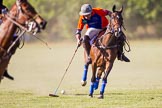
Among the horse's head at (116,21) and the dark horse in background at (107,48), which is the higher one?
the horse's head at (116,21)

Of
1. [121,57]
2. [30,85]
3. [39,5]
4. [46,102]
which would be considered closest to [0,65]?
[46,102]

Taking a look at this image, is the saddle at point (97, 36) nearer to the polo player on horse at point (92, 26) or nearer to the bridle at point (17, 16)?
the polo player on horse at point (92, 26)

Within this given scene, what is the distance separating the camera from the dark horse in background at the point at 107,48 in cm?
1773

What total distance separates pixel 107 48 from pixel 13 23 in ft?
16.8

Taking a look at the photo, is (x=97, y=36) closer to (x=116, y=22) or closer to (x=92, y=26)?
(x=92, y=26)

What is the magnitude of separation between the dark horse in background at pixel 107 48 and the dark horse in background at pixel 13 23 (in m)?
4.54

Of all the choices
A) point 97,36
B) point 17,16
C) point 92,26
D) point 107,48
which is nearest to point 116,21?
point 107,48

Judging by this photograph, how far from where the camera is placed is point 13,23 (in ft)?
44.8

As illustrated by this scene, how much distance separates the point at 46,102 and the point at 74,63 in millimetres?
19989

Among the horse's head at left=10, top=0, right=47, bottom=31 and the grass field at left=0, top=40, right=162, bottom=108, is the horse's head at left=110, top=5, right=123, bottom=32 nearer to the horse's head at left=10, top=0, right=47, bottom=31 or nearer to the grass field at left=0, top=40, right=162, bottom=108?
the grass field at left=0, top=40, right=162, bottom=108

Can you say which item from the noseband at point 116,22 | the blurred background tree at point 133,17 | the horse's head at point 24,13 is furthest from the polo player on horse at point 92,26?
the blurred background tree at point 133,17

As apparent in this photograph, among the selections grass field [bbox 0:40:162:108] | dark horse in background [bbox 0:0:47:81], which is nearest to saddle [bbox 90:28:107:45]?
grass field [bbox 0:40:162:108]

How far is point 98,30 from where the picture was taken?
19125 mm

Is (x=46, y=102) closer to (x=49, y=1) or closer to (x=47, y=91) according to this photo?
(x=47, y=91)
